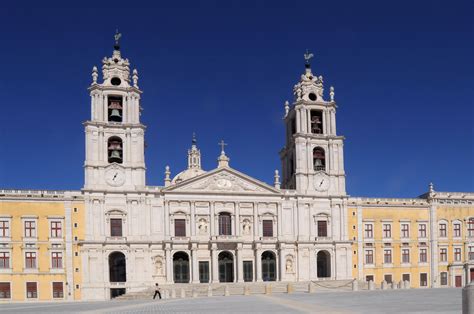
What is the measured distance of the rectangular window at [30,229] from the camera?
171 feet

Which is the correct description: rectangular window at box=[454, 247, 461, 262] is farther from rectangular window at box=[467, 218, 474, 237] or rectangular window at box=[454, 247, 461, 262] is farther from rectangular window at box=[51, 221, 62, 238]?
rectangular window at box=[51, 221, 62, 238]

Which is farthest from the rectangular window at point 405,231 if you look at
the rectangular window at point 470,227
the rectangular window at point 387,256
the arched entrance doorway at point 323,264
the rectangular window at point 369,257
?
the arched entrance doorway at point 323,264

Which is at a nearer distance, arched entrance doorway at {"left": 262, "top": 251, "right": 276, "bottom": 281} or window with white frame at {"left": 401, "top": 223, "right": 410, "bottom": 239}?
arched entrance doorway at {"left": 262, "top": 251, "right": 276, "bottom": 281}

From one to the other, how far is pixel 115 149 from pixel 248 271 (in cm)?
1766

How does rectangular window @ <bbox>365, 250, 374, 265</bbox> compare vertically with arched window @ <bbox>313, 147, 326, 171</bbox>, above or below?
below

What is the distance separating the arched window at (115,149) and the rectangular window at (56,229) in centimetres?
778

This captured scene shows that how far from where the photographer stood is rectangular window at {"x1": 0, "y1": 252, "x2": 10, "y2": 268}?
51344 mm

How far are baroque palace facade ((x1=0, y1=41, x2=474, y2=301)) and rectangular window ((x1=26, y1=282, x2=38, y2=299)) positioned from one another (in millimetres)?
84

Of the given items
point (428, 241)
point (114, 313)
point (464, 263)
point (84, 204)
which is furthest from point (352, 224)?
point (114, 313)

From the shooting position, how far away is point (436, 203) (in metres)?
62.2

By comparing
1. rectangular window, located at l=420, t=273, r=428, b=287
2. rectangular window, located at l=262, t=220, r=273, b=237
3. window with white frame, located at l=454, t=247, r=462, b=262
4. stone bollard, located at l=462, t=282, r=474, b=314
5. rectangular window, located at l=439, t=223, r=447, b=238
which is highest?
stone bollard, located at l=462, t=282, r=474, b=314

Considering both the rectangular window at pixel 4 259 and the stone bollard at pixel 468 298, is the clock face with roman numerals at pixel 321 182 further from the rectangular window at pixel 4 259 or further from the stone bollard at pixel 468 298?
the stone bollard at pixel 468 298

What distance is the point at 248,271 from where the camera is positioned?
5712 cm

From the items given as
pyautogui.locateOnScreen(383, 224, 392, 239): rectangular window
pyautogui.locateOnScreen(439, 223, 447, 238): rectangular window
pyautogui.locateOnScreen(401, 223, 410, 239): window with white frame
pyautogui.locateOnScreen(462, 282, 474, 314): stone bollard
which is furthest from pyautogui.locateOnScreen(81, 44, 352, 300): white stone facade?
pyautogui.locateOnScreen(462, 282, 474, 314): stone bollard
